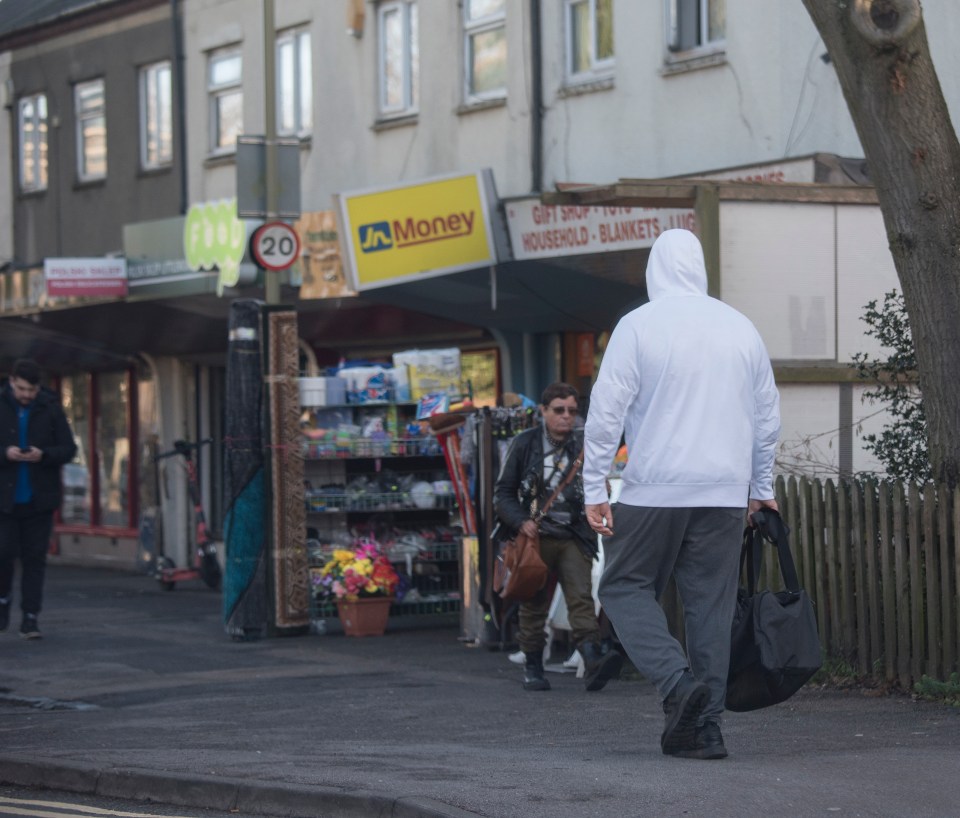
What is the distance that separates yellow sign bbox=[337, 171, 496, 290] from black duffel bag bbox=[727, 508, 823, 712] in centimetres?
852

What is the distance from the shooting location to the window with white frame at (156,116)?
22.3m

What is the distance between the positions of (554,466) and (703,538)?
3280 mm

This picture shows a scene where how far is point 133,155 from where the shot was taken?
22734 millimetres

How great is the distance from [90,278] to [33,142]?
5505 millimetres

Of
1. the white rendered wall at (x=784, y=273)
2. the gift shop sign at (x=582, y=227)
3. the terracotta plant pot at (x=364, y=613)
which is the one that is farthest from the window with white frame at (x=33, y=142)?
the white rendered wall at (x=784, y=273)

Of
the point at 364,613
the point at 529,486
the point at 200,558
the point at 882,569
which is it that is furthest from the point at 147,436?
the point at 882,569

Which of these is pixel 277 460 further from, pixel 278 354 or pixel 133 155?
pixel 133 155

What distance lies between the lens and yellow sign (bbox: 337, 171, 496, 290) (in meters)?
15.4

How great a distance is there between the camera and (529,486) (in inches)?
402

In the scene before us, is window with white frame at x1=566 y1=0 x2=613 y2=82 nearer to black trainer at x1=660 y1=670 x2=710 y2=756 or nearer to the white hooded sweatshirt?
the white hooded sweatshirt

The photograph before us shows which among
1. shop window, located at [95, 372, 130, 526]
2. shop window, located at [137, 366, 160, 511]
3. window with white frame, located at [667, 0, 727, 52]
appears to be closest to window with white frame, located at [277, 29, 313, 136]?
shop window, located at [137, 366, 160, 511]

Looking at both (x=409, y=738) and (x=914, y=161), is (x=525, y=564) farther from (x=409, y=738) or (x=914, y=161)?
(x=914, y=161)

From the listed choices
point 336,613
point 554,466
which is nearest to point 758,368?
point 554,466

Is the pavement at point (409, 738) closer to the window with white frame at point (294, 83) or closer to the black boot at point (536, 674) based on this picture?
the black boot at point (536, 674)
